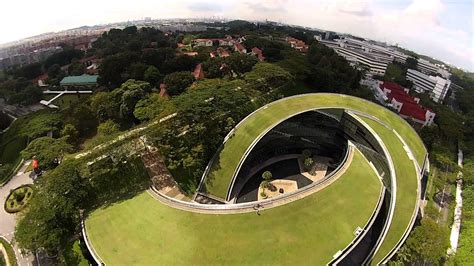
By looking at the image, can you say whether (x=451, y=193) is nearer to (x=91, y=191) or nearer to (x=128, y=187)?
(x=128, y=187)

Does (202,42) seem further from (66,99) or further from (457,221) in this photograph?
(457,221)

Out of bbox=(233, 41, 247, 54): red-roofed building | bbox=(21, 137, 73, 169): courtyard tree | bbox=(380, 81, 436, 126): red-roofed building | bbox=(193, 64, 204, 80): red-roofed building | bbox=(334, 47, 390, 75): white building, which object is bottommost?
bbox=(21, 137, 73, 169): courtyard tree

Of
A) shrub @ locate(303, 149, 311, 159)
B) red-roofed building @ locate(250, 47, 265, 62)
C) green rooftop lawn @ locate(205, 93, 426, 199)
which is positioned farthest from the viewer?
red-roofed building @ locate(250, 47, 265, 62)

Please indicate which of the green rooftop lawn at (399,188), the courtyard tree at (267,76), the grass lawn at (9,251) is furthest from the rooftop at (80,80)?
the green rooftop lawn at (399,188)

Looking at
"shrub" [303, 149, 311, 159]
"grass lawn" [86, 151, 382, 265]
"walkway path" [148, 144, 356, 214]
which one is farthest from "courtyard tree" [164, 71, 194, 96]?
"shrub" [303, 149, 311, 159]

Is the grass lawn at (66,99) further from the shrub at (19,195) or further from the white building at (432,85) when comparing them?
the white building at (432,85)

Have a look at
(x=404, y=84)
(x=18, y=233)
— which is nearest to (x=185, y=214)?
(x=18, y=233)

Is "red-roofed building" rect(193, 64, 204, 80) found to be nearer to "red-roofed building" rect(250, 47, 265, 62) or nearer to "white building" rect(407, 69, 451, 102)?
"red-roofed building" rect(250, 47, 265, 62)
